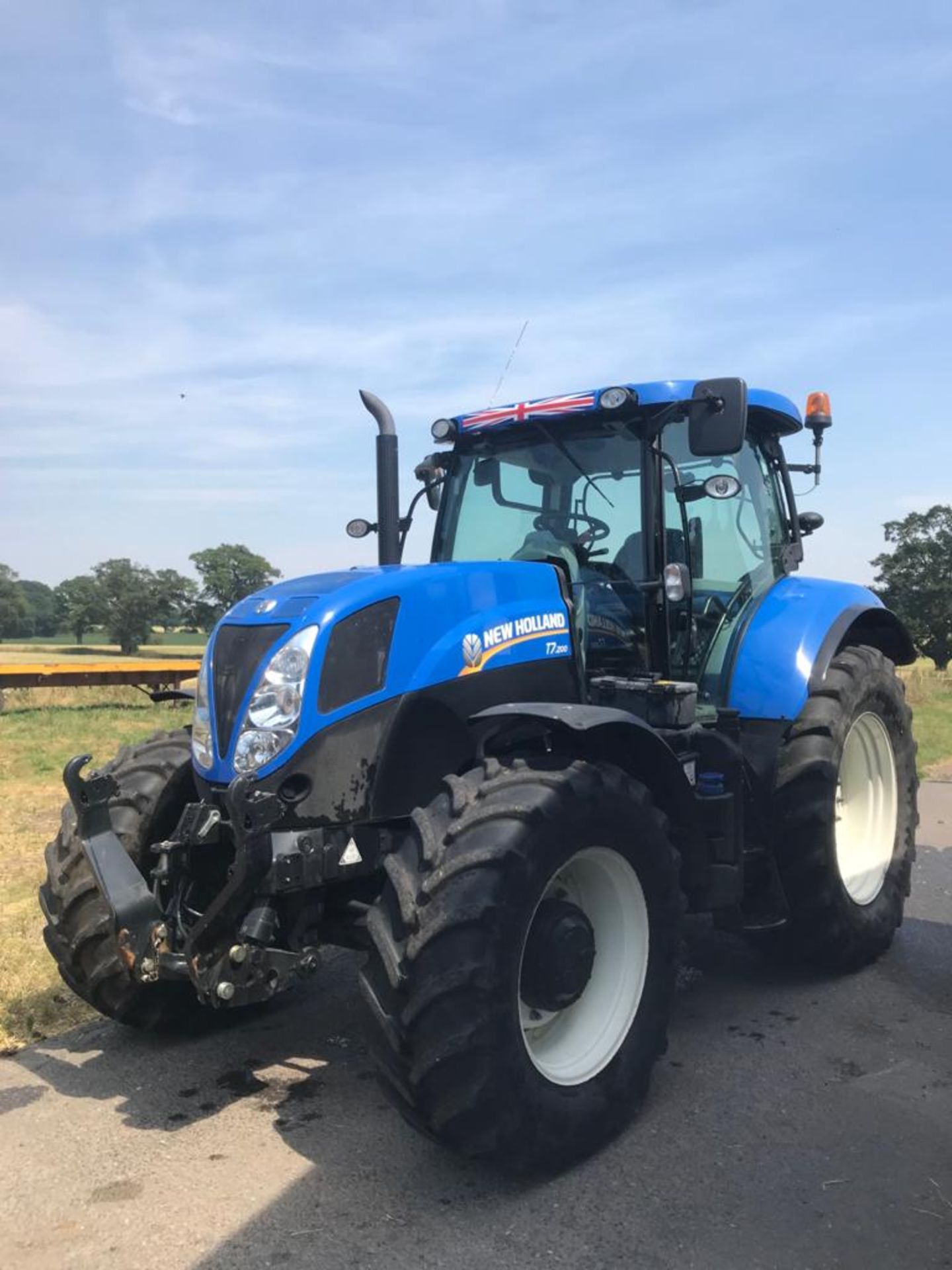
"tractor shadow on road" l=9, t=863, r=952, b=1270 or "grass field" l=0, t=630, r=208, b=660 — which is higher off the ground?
"grass field" l=0, t=630, r=208, b=660

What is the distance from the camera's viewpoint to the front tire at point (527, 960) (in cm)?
269

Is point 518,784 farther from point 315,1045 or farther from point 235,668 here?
point 315,1045

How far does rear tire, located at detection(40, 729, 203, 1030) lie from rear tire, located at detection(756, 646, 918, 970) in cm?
248

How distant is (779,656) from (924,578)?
2247 inches

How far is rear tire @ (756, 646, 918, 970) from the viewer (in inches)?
172

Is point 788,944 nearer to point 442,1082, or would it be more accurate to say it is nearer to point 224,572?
point 442,1082

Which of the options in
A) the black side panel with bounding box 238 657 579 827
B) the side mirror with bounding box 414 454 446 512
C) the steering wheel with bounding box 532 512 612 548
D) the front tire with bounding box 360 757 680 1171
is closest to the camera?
the front tire with bounding box 360 757 680 1171

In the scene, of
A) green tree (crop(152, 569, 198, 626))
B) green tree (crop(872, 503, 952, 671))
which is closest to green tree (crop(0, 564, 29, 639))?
green tree (crop(152, 569, 198, 626))

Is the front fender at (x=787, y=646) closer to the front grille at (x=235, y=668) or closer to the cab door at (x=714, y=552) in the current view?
the cab door at (x=714, y=552)

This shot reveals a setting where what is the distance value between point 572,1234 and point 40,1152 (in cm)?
157

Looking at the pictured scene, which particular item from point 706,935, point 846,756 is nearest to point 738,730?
point 846,756

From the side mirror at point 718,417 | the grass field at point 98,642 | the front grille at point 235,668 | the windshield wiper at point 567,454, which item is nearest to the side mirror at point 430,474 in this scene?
the windshield wiper at point 567,454

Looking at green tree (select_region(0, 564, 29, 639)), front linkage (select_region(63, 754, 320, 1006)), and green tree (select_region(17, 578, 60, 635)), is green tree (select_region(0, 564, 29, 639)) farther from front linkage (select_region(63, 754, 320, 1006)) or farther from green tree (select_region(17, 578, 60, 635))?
front linkage (select_region(63, 754, 320, 1006))

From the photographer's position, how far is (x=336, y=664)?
3215mm
